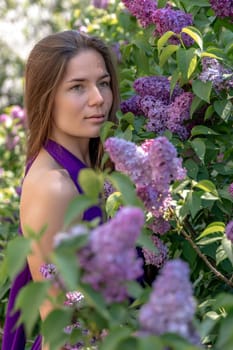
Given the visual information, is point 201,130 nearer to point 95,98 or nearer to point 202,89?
point 202,89

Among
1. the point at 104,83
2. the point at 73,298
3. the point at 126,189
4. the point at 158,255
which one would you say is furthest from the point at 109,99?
the point at 126,189

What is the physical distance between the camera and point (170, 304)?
1.00 m

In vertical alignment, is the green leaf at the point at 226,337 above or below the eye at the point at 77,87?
above

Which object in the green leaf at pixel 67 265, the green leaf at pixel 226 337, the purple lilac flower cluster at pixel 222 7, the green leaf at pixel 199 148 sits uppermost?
the green leaf at pixel 67 265

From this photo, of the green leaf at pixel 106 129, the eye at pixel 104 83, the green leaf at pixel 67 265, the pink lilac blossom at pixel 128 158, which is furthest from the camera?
the eye at pixel 104 83

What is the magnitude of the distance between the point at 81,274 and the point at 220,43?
153cm

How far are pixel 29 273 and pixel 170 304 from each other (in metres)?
1.35

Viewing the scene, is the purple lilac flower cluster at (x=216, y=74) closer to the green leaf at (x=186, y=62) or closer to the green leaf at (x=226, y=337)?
the green leaf at (x=186, y=62)

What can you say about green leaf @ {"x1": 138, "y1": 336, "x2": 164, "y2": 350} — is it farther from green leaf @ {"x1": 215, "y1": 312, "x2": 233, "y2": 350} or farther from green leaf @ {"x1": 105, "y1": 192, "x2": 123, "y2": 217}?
green leaf @ {"x1": 105, "y1": 192, "x2": 123, "y2": 217}

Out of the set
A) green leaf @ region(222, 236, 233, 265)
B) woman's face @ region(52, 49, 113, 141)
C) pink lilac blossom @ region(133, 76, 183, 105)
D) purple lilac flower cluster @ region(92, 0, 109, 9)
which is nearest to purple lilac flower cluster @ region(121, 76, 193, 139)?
pink lilac blossom @ region(133, 76, 183, 105)

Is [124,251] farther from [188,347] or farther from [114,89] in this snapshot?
[114,89]

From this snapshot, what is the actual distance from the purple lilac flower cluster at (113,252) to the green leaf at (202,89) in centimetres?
95

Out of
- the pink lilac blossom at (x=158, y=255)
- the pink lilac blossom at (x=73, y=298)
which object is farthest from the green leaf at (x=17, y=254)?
the pink lilac blossom at (x=158, y=255)

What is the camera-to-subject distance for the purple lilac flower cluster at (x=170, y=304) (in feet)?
3.30
